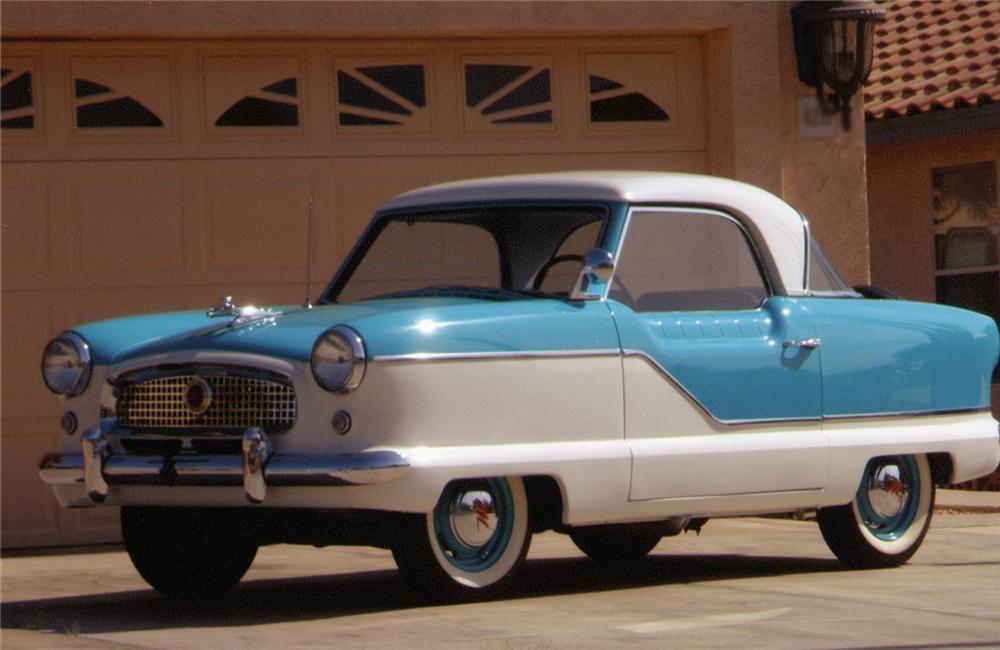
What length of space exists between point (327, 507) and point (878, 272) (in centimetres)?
1117

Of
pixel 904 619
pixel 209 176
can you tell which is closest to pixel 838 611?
pixel 904 619

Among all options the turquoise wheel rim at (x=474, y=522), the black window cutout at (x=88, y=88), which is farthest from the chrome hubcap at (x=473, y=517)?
the black window cutout at (x=88, y=88)

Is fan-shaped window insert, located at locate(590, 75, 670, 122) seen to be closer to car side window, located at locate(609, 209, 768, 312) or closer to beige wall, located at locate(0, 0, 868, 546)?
beige wall, located at locate(0, 0, 868, 546)

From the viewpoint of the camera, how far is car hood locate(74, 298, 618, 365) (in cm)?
743

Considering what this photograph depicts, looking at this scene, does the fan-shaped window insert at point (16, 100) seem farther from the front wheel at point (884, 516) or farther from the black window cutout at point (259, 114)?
the front wheel at point (884, 516)

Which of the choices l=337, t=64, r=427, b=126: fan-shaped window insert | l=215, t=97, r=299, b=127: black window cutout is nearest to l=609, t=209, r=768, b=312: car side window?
l=337, t=64, r=427, b=126: fan-shaped window insert

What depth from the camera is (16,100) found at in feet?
36.7

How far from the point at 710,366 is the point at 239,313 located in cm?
183

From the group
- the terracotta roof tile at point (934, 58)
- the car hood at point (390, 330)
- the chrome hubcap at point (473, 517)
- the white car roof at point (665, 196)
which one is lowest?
the chrome hubcap at point (473, 517)

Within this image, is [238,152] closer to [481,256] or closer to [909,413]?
[481,256]

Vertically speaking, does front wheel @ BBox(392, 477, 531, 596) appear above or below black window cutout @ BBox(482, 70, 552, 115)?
below

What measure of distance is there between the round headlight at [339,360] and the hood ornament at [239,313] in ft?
2.02

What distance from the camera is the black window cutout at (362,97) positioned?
11531mm

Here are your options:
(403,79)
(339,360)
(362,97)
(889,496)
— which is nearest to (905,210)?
(403,79)
